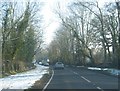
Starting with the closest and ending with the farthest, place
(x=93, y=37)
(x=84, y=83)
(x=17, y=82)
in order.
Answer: (x=84, y=83) → (x=17, y=82) → (x=93, y=37)

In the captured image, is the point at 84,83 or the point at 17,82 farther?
the point at 17,82

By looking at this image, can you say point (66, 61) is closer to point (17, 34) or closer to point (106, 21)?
point (106, 21)

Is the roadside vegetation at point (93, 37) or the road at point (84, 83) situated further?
the roadside vegetation at point (93, 37)

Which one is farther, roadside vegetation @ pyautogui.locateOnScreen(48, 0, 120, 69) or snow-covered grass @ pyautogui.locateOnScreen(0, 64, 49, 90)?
roadside vegetation @ pyautogui.locateOnScreen(48, 0, 120, 69)

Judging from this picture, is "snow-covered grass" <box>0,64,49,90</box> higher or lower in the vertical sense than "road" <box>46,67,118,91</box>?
higher

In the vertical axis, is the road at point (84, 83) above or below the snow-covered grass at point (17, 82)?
below

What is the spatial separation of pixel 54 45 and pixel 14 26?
96.9m

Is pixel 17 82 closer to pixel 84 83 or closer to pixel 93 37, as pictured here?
pixel 84 83

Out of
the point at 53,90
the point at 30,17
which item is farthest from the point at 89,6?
the point at 53,90

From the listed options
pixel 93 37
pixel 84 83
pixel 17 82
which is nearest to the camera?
pixel 84 83

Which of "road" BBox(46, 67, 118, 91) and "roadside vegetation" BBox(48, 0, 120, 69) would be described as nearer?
"road" BBox(46, 67, 118, 91)

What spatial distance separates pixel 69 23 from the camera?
302 ft

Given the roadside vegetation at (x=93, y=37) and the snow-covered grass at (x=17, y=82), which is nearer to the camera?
the snow-covered grass at (x=17, y=82)

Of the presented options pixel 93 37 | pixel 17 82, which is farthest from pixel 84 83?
pixel 93 37
